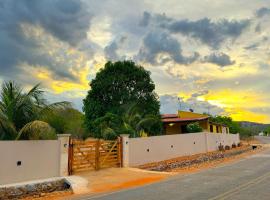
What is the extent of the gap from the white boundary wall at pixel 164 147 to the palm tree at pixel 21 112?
7456 millimetres

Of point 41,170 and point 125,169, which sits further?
point 125,169

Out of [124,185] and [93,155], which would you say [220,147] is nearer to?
[93,155]

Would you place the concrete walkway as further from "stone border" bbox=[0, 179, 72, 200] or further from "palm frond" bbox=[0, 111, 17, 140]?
"palm frond" bbox=[0, 111, 17, 140]

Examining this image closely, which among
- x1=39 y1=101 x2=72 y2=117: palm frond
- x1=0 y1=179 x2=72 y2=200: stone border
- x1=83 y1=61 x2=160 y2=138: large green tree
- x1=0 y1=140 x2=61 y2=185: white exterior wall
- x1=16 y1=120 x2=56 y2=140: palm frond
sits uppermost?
x1=83 y1=61 x2=160 y2=138: large green tree

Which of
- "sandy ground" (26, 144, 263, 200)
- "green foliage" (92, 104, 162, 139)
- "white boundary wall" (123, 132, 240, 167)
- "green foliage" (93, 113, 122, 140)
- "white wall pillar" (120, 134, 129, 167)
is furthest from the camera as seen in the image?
"green foliage" (93, 113, 122, 140)

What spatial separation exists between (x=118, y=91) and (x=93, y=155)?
2475cm

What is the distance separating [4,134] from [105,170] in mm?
6849

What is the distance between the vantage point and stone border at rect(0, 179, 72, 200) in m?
13.8

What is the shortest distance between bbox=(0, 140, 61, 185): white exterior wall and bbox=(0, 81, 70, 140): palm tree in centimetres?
70

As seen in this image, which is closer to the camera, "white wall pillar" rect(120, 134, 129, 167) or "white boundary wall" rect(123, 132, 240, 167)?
"white wall pillar" rect(120, 134, 129, 167)

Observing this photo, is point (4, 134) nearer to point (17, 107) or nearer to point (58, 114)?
point (17, 107)

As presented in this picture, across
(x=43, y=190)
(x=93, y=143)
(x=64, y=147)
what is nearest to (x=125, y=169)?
(x=93, y=143)

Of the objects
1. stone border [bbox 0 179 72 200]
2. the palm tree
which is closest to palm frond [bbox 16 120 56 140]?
the palm tree

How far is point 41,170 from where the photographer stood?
16.5 meters
